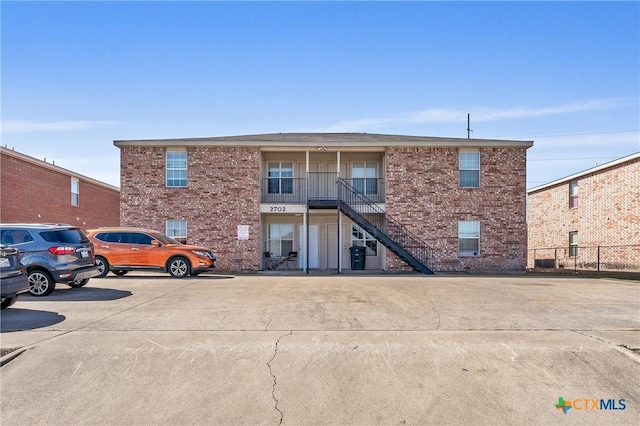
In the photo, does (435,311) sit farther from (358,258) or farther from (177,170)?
(177,170)

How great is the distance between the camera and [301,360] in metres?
6.17

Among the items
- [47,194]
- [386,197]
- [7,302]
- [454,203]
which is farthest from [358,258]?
[47,194]

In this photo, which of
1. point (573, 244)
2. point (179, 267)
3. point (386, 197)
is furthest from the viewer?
point (573, 244)

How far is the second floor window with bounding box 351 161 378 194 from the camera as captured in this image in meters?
21.9

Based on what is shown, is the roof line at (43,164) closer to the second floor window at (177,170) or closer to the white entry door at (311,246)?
the second floor window at (177,170)

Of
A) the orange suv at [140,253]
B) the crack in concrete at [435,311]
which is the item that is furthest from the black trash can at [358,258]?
the crack in concrete at [435,311]

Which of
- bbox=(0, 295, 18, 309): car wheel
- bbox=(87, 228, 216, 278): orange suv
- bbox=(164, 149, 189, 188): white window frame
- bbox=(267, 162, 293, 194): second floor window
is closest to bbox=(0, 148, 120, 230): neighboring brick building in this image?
bbox=(164, 149, 189, 188): white window frame

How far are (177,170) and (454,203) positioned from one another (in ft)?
38.6

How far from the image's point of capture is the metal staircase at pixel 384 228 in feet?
62.5

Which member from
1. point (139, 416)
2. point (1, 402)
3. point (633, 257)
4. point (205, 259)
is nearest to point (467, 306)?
point (139, 416)

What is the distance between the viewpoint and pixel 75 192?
1088 inches

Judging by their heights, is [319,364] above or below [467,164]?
below

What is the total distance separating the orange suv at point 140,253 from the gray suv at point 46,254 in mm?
3923

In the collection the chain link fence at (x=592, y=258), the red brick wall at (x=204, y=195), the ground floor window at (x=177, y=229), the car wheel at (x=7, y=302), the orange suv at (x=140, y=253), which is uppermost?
the red brick wall at (x=204, y=195)
